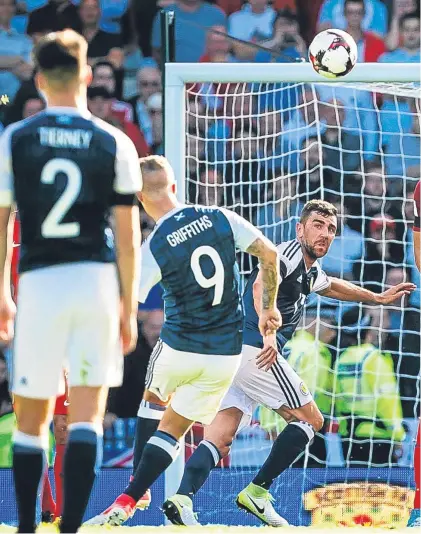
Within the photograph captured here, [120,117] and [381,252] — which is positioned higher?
[120,117]

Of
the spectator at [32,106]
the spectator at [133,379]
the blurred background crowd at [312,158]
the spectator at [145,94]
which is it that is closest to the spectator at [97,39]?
the blurred background crowd at [312,158]

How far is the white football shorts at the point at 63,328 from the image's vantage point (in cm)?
430

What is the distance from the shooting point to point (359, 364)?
8656 millimetres

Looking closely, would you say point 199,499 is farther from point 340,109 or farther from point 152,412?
point 340,109

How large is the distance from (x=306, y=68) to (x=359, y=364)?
7.71ft

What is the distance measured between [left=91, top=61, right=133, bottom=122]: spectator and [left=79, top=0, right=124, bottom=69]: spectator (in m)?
0.10

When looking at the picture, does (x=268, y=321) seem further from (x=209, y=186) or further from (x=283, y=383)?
(x=209, y=186)

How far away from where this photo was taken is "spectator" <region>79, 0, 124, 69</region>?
9.80m

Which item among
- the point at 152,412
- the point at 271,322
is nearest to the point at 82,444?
the point at 271,322

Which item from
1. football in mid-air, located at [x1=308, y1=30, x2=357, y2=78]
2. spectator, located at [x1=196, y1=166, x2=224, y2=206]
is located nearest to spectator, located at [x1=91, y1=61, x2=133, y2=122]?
spectator, located at [x1=196, y1=166, x2=224, y2=206]

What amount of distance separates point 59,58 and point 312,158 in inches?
187

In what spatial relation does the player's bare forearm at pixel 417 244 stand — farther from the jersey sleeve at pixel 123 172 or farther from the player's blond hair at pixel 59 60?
the player's blond hair at pixel 59 60

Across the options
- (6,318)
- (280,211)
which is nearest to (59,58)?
(6,318)

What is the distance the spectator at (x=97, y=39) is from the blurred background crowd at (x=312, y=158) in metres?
0.01
